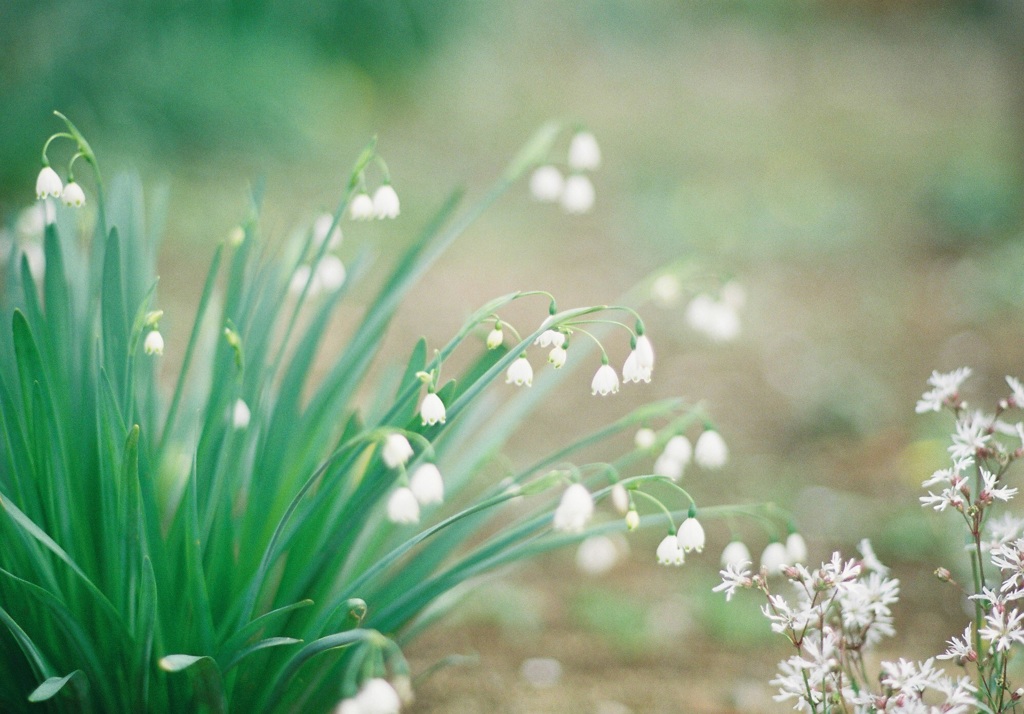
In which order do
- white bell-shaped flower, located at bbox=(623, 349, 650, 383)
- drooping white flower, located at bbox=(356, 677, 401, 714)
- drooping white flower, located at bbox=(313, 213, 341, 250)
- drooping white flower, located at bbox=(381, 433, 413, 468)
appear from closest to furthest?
drooping white flower, located at bbox=(356, 677, 401, 714) → drooping white flower, located at bbox=(381, 433, 413, 468) → white bell-shaped flower, located at bbox=(623, 349, 650, 383) → drooping white flower, located at bbox=(313, 213, 341, 250)

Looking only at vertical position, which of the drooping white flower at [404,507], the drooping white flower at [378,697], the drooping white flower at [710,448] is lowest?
the drooping white flower at [378,697]

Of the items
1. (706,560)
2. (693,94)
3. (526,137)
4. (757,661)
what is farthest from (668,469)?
(693,94)

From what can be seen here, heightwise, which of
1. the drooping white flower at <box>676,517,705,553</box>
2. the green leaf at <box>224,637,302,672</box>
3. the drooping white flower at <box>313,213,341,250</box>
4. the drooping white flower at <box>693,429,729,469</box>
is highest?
the drooping white flower at <box>313,213,341,250</box>

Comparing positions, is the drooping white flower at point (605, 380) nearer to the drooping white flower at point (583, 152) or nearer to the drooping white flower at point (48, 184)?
the drooping white flower at point (583, 152)

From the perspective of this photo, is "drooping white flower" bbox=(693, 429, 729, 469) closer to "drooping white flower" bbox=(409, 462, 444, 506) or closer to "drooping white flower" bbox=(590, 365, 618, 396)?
"drooping white flower" bbox=(590, 365, 618, 396)

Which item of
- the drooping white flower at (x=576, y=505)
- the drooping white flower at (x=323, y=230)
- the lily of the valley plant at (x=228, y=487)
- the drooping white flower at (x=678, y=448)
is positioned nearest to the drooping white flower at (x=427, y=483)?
the lily of the valley plant at (x=228, y=487)

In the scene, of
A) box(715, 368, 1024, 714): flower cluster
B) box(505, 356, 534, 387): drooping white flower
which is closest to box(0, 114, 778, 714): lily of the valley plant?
box(505, 356, 534, 387): drooping white flower

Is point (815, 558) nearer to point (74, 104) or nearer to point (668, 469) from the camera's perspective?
point (668, 469)
